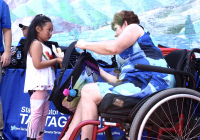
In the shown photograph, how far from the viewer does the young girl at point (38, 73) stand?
7.89ft

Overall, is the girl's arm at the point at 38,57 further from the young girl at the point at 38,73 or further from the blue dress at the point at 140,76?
the blue dress at the point at 140,76

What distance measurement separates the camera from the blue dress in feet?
5.48

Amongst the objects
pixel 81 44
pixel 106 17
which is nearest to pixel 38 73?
pixel 81 44

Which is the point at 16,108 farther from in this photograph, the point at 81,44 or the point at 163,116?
the point at 163,116

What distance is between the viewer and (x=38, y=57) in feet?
7.85

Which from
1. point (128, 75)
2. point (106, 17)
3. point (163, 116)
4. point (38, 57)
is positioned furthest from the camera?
point (106, 17)

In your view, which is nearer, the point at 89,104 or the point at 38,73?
the point at 89,104

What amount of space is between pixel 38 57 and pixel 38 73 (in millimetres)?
166

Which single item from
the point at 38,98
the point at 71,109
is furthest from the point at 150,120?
the point at 38,98

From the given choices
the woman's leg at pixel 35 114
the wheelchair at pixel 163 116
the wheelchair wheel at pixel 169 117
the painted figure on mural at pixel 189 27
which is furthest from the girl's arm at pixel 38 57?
the painted figure on mural at pixel 189 27

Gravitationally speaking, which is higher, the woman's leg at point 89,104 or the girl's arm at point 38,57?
the girl's arm at point 38,57

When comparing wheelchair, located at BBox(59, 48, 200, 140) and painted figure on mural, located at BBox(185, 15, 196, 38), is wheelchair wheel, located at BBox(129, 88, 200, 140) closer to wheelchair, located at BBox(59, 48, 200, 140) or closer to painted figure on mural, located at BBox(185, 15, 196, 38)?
wheelchair, located at BBox(59, 48, 200, 140)

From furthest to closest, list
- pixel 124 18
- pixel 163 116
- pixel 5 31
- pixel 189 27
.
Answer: pixel 189 27 → pixel 5 31 → pixel 124 18 → pixel 163 116

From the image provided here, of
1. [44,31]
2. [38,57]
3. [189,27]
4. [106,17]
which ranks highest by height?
[106,17]
